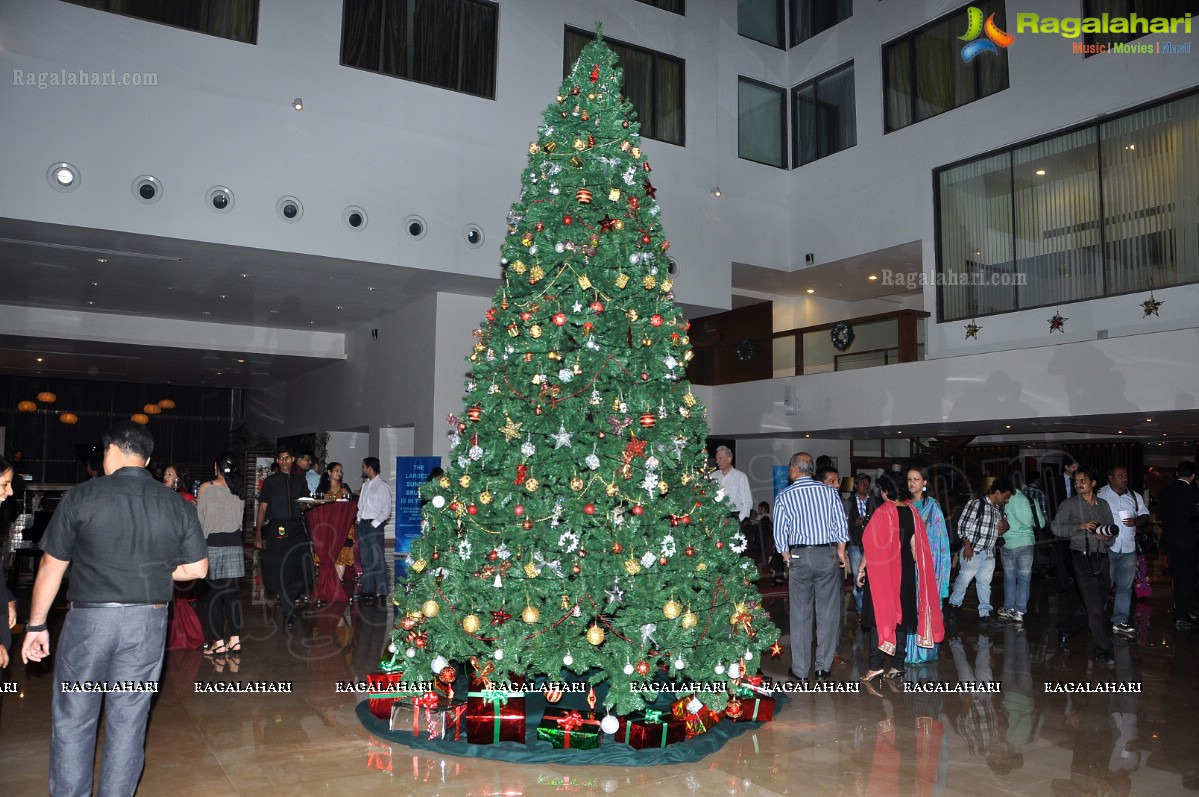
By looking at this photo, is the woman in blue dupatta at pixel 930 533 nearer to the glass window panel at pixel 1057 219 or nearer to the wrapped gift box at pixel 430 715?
the wrapped gift box at pixel 430 715

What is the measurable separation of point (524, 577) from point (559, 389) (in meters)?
1.08

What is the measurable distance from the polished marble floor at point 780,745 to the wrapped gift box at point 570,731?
0.22 m

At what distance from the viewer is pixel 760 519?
14.5m

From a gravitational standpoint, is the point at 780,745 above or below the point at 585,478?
below

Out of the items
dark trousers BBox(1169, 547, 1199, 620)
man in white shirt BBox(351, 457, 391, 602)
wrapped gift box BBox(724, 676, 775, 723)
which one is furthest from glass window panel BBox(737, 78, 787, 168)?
wrapped gift box BBox(724, 676, 775, 723)

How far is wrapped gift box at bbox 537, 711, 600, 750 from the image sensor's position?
15.0 feet

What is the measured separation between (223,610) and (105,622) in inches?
144

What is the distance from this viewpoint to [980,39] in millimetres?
13492

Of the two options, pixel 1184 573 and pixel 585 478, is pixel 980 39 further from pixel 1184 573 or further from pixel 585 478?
pixel 585 478

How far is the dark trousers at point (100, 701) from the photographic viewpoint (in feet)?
11.1

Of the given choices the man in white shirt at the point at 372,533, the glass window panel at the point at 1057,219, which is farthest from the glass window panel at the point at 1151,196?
the man in white shirt at the point at 372,533

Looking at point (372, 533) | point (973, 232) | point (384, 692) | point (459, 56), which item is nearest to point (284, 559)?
point (372, 533)

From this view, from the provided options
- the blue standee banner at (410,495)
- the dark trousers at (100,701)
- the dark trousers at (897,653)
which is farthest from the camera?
the blue standee banner at (410,495)

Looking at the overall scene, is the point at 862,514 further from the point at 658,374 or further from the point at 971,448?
the point at 971,448
